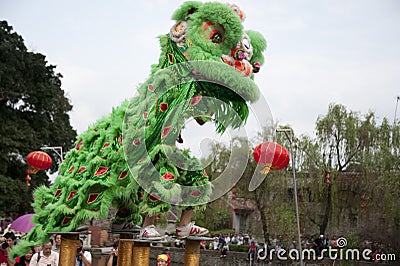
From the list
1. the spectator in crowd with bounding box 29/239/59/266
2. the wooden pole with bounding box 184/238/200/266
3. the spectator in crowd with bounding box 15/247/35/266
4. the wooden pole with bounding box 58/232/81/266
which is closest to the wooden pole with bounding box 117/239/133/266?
the wooden pole with bounding box 58/232/81/266

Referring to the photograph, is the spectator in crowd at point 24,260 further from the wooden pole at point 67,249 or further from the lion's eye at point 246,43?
the lion's eye at point 246,43

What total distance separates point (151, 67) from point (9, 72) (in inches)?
596

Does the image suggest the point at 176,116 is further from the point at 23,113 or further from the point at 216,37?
the point at 23,113

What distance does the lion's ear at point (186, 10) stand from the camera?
4258mm

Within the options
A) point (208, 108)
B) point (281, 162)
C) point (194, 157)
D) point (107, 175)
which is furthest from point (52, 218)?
point (281, 162)

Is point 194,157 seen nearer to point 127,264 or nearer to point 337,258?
point 127,264

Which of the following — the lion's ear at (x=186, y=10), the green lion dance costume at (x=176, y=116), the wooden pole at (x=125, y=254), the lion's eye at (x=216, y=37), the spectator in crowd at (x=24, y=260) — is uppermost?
the lion's ear at (x=186, y=10)

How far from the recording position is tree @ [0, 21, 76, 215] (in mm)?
17781

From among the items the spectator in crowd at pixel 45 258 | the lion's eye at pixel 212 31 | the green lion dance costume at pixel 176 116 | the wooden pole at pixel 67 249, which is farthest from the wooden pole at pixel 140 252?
the lion's eye at pixel 212 31

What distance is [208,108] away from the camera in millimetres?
4289

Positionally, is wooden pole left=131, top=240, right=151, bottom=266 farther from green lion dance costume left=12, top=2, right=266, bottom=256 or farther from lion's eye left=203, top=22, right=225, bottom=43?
lion's eye left=203, top=22, right=225, bottom=43

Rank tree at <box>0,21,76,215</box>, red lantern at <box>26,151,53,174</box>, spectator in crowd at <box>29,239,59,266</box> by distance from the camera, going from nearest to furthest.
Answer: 1. spectator in crowd at <box>29,239,59,266</box>
2. red lantern at <box>26,151,53,174</box>
3. tree at <box>0,21,76,215</box>

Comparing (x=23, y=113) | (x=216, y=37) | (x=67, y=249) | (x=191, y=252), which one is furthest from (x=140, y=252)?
(x=23, y=113)

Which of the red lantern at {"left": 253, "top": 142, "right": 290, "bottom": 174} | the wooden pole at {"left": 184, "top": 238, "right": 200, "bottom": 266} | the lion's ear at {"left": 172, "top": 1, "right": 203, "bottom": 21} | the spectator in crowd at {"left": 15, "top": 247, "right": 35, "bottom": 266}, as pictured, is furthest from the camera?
the red lantern at {"left": 253, "top": 142, "right": 290, "bottom": 174}
